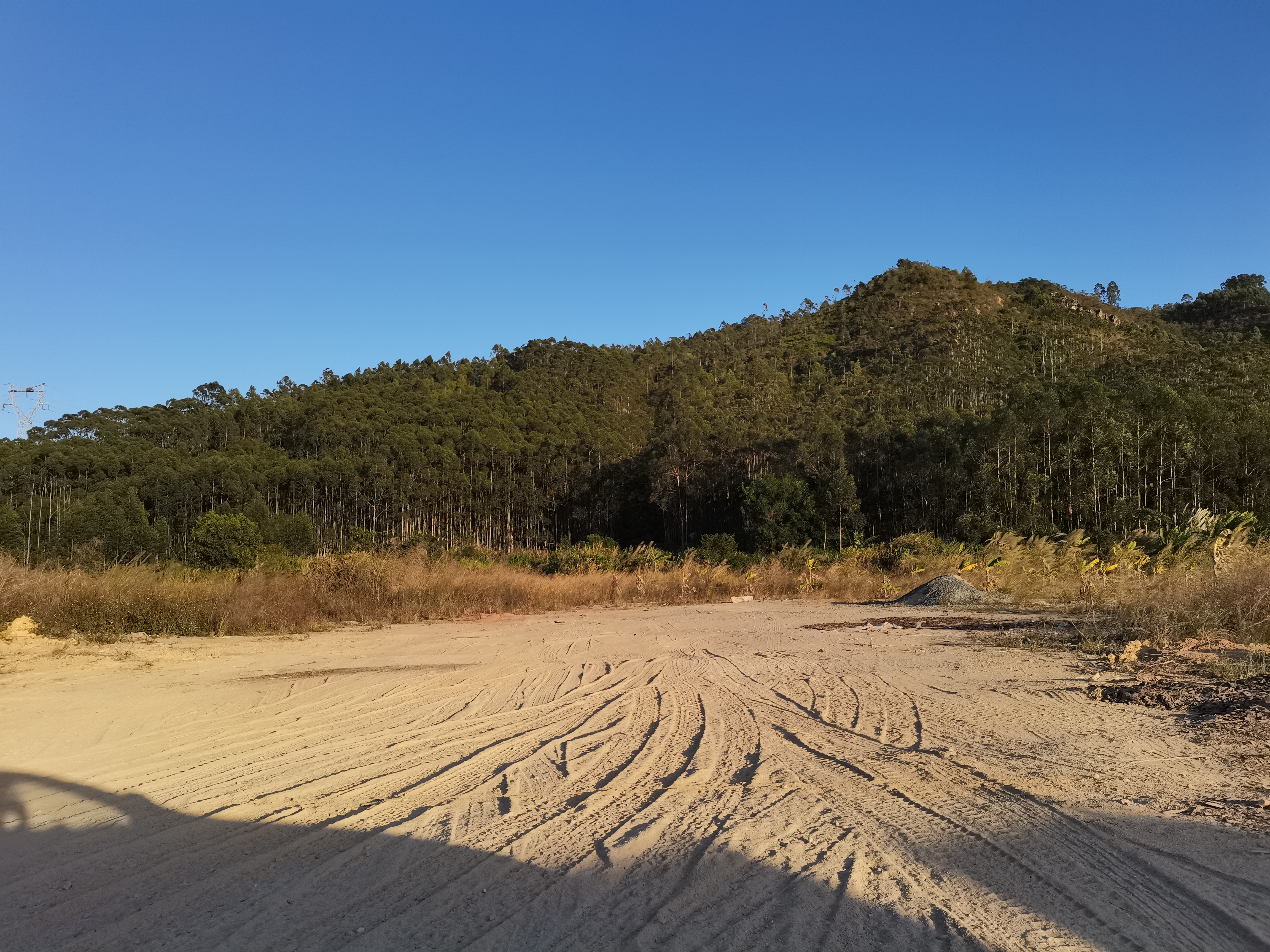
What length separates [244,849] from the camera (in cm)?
372

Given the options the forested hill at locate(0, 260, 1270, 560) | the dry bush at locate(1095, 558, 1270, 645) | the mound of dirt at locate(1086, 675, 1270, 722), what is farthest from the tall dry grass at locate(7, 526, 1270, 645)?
the forested hill at locate(0, 260, 1270, 560)

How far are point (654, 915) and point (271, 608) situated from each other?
1300 centimetres

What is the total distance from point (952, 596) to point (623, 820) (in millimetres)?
15146

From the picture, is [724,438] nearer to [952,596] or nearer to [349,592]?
[952,596]

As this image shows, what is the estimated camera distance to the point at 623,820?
3.98 m

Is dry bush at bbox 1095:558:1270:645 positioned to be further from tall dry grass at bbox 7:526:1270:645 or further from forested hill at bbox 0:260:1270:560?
forested hill at bbox 0:260:1270:560

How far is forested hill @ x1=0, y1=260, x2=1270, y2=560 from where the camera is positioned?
44969mm

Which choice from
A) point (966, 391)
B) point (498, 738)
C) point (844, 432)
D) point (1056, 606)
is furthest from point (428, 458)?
point (498, 738)

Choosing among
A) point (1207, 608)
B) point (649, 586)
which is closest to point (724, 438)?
point (649, 586)

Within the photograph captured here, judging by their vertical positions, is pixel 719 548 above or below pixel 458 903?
below

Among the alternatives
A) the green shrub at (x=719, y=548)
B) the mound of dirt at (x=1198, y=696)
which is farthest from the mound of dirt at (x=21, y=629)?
the green shrub at (x=719, y=548)

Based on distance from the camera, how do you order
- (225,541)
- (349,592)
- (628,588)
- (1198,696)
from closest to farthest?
(1198,696) < (349,592) < (628,588) < (225,541)

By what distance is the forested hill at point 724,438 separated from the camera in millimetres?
44969

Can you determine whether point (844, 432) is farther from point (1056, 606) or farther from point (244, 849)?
point (244, 849)
